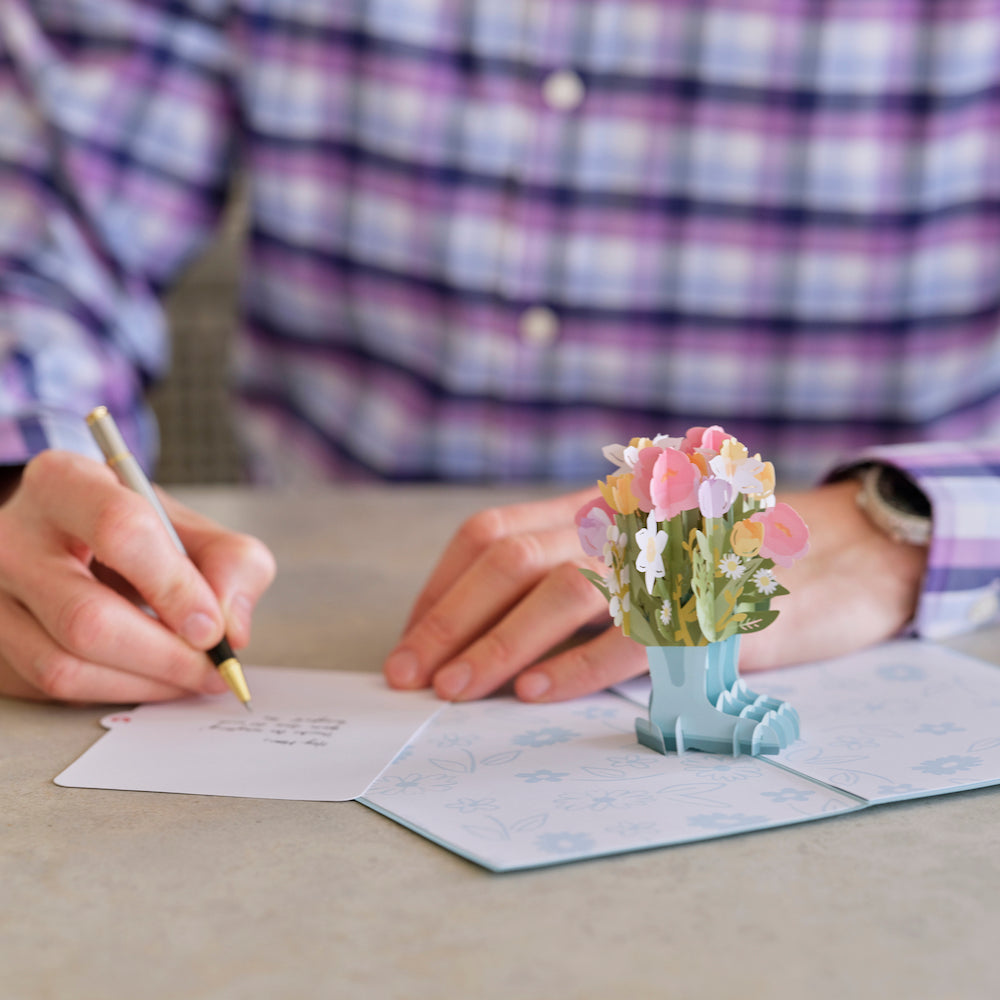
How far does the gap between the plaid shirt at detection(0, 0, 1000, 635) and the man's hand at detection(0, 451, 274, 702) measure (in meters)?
0.59

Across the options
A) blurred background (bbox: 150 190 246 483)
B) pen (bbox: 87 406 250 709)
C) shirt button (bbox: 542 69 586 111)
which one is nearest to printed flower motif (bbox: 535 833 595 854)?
pen (bbox: 87 406 250 709)

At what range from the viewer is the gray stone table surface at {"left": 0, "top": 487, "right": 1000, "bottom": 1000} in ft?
1.22

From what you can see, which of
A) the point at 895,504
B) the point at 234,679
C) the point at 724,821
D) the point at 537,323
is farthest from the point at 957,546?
the point at 537,323

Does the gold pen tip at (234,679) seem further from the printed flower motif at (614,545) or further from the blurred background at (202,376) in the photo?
the blurred background at (202,376)

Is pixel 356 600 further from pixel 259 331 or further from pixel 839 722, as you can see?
pixel 259 331

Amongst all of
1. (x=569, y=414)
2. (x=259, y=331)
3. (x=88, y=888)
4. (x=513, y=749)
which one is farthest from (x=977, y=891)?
(x=259, y=331)

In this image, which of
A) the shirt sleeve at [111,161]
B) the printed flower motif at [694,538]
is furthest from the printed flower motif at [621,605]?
the shirt sleeve at [111,161]

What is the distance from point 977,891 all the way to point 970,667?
0.28 metres

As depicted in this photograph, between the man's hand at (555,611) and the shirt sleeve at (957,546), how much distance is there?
2 centimetres

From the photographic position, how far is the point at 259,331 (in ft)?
4.88

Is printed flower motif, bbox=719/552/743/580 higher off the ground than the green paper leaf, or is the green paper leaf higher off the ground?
printed flower motif, bbox=719/552/743/580

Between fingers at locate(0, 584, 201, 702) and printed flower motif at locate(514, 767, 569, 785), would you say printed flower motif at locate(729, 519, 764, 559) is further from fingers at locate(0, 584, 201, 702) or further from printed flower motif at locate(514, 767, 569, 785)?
fingers at locate(0, 584, 201, 702)

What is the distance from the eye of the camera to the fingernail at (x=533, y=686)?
63 centimetres

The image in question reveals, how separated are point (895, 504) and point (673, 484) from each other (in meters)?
0.38
